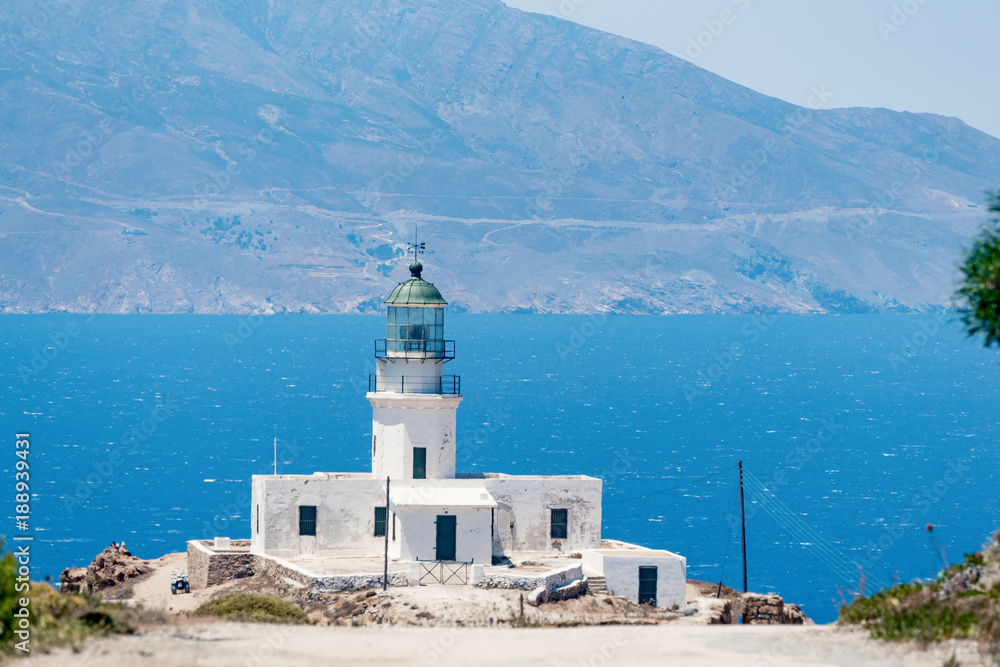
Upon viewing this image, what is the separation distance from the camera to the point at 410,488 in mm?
35719

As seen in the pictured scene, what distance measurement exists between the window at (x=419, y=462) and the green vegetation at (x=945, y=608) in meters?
18.5

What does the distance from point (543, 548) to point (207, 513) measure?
32.8 m

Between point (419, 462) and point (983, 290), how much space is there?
762 inches

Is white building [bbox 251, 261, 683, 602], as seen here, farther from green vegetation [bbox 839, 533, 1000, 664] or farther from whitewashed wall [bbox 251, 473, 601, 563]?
green vegetation [bbox 839, 533, 1000, 664]

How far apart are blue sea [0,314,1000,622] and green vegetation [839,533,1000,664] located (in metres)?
4.30

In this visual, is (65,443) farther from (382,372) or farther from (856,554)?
(382,372)

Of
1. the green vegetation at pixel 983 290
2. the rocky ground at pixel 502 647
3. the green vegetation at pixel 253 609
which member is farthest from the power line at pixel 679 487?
the green vegetation at pixel 983 290

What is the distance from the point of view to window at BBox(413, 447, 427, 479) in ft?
120

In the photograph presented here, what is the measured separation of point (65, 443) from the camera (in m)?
93.6

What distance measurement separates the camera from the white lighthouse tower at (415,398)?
119 ft

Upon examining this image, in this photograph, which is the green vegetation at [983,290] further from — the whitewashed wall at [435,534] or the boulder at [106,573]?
the boulder at [106,573]

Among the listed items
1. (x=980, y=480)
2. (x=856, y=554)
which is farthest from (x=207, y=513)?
(x=980, y=480)

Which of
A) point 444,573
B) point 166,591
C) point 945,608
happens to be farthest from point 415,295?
point 945,608

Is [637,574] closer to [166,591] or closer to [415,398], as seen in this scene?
[415,398]
